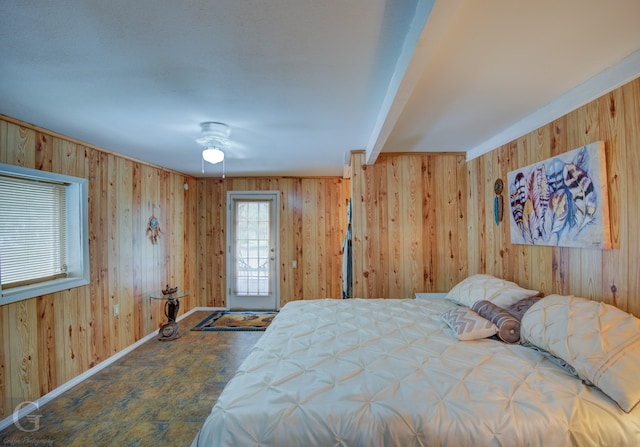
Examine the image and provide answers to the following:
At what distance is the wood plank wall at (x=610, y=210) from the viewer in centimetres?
147

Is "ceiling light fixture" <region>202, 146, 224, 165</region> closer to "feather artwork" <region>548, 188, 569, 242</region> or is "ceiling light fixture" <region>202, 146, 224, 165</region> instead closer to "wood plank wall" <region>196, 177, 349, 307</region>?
"wood plank wall" <region>196, 177, 349, 307</region>

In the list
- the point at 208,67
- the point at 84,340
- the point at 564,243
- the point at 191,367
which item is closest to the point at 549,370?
the point at 564,243

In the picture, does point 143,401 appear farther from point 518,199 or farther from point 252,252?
point 518,199

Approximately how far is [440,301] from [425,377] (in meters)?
1.51

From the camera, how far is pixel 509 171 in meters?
2.50

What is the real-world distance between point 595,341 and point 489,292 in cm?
92

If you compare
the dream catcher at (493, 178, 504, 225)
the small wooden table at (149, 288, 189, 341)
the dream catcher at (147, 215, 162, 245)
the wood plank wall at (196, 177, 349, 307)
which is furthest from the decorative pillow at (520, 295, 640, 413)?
the dream catcher at (147, 215, 162, 245)

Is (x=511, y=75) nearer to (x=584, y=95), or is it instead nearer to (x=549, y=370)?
(x=584, y=95)

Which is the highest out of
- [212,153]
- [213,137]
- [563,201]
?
[213,137]

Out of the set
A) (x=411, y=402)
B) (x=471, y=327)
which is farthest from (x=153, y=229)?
(x=471, y=327)

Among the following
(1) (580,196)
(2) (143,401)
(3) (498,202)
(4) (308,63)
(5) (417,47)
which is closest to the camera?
(5) (417,47)

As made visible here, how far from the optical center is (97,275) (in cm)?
285

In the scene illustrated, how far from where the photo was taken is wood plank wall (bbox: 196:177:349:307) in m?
4.78

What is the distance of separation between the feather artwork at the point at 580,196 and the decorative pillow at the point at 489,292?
64 cm
